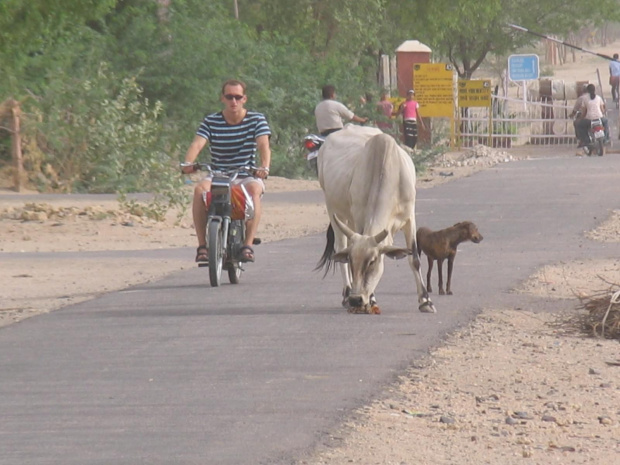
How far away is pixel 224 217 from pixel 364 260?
272 cm

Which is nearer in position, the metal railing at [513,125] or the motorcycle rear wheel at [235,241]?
the motorcycle rear wheel at [235,241]

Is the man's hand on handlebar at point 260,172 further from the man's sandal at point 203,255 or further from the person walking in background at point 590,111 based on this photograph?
the person walking in background at point 590,111

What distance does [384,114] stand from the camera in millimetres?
33531

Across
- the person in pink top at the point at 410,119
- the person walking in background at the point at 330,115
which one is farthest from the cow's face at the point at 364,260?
the person in pink top at the point at 410,119

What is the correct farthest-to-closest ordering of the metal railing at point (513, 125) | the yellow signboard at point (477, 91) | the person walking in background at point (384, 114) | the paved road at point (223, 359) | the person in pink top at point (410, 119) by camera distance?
the metal railing at point (513, 125)
the yellow signboard at point (477, 91)
the person in pink top at point (410, 119)
the person walking in background at point (384, 114)
the paved road at point (223, 359)

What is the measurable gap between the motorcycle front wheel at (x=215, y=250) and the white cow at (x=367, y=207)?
1.07 meters

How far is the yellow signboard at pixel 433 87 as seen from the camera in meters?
38.2

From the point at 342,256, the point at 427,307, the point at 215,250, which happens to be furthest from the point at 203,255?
the point at 342,256

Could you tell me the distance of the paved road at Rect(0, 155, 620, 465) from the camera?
674cm

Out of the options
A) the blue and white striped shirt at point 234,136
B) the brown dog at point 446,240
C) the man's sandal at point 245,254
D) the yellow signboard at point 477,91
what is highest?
the blue and white striped shirt at point 234,136

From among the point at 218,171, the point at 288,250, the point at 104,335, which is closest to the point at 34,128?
the point at 288,250

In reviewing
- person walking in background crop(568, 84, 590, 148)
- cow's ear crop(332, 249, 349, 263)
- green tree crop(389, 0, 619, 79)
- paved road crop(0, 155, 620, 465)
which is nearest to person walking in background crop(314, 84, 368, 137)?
paved road crop(0, 155, 620, 465)

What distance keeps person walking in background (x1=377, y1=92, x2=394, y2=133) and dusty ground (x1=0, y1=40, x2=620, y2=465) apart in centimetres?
1763

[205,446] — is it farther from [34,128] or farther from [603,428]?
[34,128]
